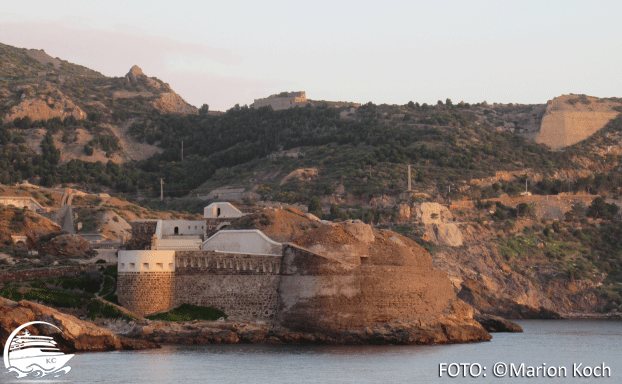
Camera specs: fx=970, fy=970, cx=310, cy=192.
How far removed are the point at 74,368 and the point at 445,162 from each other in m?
62.1

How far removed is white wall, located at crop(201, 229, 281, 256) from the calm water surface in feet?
16.7

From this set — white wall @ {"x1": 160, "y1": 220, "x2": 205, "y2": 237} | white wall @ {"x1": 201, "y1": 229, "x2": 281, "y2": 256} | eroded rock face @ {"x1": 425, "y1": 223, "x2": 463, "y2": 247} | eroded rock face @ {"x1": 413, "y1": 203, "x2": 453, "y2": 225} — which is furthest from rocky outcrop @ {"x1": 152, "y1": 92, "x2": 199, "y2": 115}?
white wall @ {"x1": 201, "y1": 229, "x2": 281, "y2": 256}

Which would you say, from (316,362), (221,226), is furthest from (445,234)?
(316,362)

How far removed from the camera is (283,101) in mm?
118750

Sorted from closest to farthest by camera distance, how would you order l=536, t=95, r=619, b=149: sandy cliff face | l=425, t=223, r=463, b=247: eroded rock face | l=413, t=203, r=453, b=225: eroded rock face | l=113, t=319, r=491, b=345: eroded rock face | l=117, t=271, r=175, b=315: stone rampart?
1. l=113, t=319, r=491, b=345: eroded rock face
2. l=117, t=271, r=175, b=315: stone rampart
3. l=425, t=223, r=463, b=247: eroded rock face
4. l=413, t=203, r=453, b=225: eroded rock face
5. l=536, t=95, r=619, b=149: sandy cliff face

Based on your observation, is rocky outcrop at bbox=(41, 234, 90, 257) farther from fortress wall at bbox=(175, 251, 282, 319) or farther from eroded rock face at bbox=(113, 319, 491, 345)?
eroded rock face at bbox=(113, 319, 491, 345)

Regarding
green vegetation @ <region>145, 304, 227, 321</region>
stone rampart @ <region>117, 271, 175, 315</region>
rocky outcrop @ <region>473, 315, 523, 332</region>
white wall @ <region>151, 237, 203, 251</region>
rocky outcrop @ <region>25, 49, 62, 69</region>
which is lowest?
rocky outcrop @ <region>473, 315, 523, 332</region>

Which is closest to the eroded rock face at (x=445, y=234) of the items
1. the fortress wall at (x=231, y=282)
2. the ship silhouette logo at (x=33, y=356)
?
the fortress wall at (x=231, y=282)

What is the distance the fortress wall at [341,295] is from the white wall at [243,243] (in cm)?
112

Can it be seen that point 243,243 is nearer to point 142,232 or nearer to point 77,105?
point 142,232

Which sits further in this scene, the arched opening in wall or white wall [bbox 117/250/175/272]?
the arched opening in wall

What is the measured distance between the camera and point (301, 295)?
44125 mm

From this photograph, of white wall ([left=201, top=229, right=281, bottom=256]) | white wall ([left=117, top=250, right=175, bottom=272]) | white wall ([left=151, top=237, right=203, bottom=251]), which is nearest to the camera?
white wall ([left=117, top=250, right=175, bottom=272])

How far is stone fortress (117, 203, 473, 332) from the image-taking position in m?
43.9
